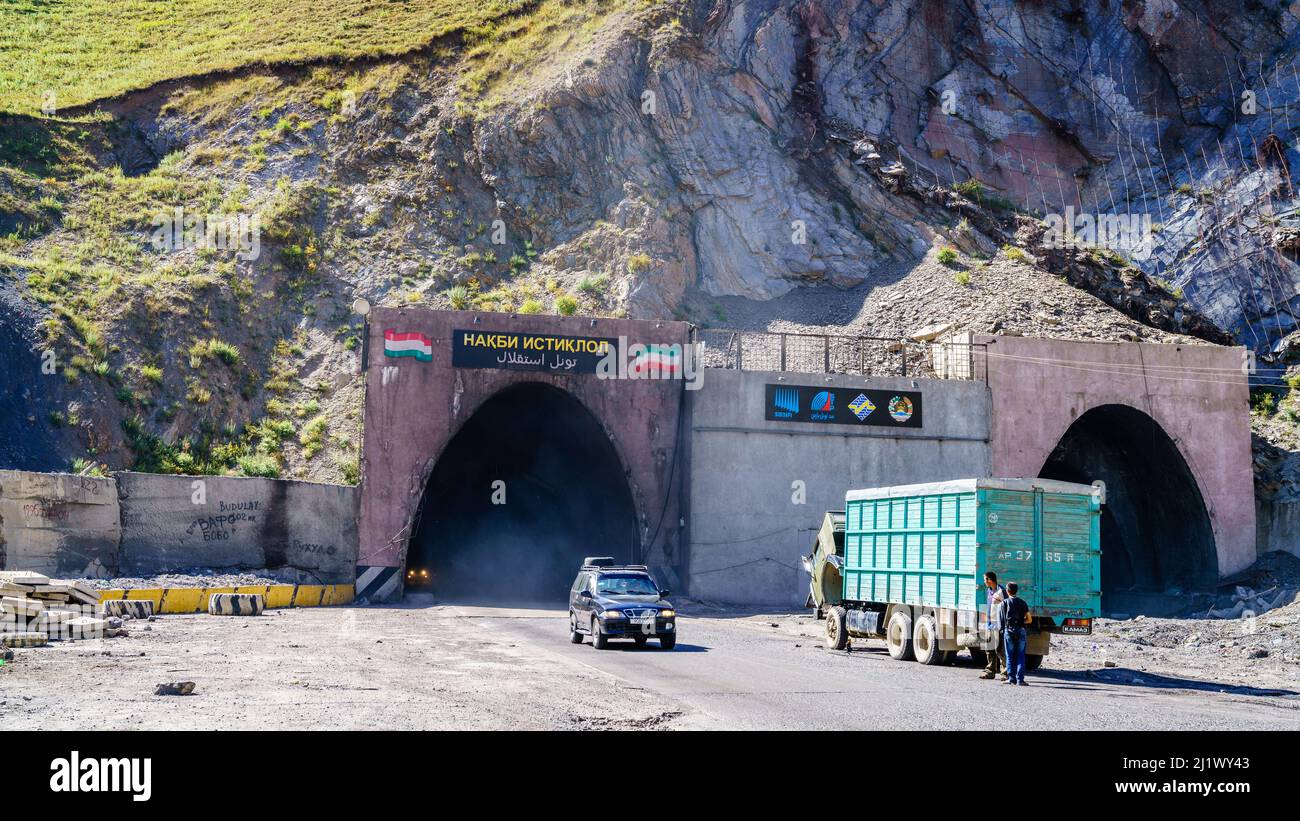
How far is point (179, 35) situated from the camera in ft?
251

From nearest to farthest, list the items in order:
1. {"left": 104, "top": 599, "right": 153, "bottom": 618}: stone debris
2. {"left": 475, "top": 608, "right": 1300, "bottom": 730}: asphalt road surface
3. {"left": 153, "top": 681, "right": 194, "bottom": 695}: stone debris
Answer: {"left": 475, "top": 608, "right": 1300, "bottom": 730}: asphalt road surface < {"left": 153, "top": 681, "right": 194, "bottom": 695}: stone debris < {"left": 104, "top": 599, "right": 153, "bottom": 618}: stone debris

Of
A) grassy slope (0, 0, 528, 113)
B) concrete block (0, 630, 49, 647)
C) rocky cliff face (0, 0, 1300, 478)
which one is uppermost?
grassy slope (0, 0, 528, 113)

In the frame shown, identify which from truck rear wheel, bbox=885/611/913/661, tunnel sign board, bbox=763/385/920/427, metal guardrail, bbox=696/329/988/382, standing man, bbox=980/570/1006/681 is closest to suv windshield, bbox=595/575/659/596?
truck rear wheel, bbox=885/611/913/661

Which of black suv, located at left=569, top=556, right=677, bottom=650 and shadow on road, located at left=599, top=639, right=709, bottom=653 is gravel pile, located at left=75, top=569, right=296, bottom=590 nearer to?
black suv, located at left=569, top=556, right=677, bottom=650

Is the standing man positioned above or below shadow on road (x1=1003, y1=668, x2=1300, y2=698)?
above

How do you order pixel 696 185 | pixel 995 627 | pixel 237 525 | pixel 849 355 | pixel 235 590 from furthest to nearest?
pixel 696 185, pixel 849 355, pixel 237 525, pixel 235 590, pixel 995 627

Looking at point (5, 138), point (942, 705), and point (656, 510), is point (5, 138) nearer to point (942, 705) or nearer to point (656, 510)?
point (656, 510)

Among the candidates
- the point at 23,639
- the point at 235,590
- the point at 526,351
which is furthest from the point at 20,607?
the point at 526,351

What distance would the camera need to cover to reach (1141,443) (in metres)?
38.5

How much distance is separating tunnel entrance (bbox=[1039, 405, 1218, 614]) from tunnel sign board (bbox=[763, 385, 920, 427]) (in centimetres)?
634

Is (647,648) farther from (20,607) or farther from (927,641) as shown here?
(20,607)

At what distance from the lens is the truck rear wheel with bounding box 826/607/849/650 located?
23.0m

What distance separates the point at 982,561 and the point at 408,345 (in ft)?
70.3
